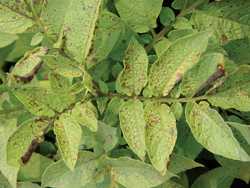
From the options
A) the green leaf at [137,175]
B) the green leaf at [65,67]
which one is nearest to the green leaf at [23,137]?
the green leaf at [65,67]

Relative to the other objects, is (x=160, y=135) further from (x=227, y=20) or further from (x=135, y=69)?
(x=227, y=20)

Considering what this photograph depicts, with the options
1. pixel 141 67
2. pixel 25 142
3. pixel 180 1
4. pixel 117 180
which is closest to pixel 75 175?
pixel 117 180

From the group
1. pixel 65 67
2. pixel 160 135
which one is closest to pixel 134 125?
pixel 160 135

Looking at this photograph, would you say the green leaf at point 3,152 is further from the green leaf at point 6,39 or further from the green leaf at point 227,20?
the green leaf at point 227,20

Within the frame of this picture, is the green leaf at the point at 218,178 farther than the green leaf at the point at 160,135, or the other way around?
the green leaf at the point at 218,178

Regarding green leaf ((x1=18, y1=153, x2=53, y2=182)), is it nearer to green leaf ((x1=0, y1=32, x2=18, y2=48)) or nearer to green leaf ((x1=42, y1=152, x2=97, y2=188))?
green leaf ((x1=42, y1=152, x2=97, y2=188))
